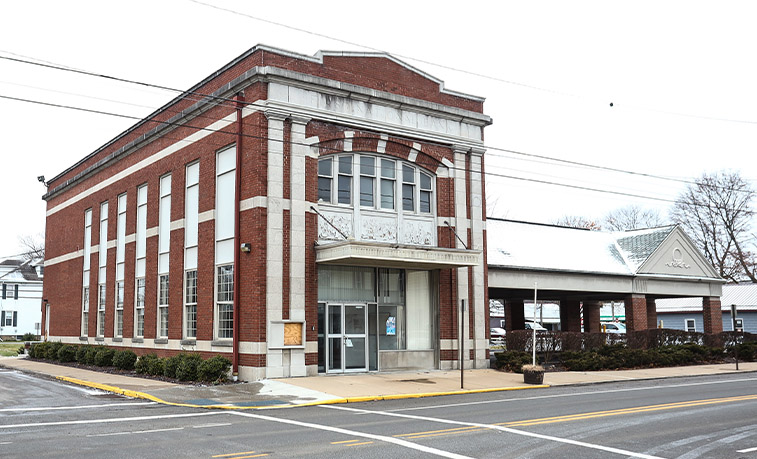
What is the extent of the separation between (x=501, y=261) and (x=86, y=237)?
68.8 feet

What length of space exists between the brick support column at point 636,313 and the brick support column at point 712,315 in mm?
5356

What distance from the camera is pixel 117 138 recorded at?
32.2 m

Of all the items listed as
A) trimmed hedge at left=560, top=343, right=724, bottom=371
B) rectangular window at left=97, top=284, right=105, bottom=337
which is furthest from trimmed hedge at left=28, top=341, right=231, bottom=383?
trimmed hedge at left=560, top=343, right=724, bottom=371

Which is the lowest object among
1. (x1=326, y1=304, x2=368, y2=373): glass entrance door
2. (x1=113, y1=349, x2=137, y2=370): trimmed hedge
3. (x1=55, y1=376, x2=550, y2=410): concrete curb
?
(x1=55, y1=376, x2=550, y2=410): concrete curb

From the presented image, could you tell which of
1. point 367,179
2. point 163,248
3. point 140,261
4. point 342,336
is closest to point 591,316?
point 367,179

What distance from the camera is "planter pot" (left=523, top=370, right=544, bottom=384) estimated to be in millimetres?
21703

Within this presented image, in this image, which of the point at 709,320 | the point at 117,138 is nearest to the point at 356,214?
the point at 117,138

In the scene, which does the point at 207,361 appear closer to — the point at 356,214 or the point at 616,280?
the point at 356,214

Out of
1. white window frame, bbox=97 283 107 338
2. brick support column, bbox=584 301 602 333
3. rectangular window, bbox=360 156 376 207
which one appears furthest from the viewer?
Answer: brick support column, bbox=584 301 602 333

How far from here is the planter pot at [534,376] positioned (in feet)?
71.2

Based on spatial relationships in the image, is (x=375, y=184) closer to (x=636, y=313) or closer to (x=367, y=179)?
(x=367, y=179)

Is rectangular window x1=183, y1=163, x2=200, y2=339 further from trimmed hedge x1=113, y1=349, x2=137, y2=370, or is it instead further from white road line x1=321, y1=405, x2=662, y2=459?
white road line x1=321, y1=405, x2=662, y2=459

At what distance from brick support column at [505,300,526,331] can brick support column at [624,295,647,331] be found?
28.0 feet

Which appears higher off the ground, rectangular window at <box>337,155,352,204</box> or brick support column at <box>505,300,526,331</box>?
rectangular window at <box>337,155,352,204</box>
